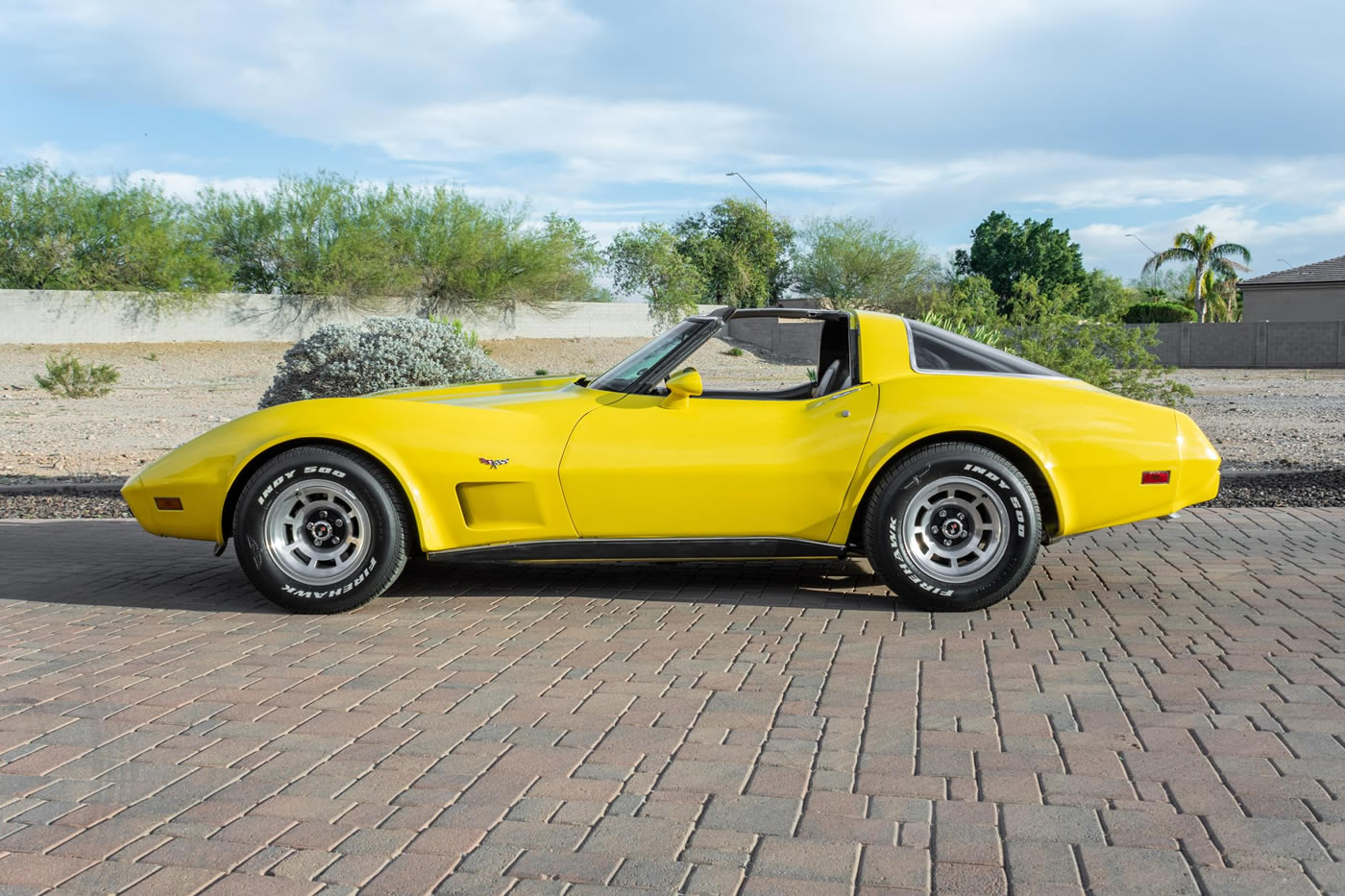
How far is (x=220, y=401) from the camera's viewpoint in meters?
25.0

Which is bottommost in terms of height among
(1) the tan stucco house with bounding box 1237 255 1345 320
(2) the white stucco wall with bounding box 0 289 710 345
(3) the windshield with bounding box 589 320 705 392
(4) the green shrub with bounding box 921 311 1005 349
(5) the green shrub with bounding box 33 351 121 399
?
(5) the green shrub with bounding box 33 351 121 399

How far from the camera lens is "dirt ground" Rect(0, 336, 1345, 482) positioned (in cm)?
1177

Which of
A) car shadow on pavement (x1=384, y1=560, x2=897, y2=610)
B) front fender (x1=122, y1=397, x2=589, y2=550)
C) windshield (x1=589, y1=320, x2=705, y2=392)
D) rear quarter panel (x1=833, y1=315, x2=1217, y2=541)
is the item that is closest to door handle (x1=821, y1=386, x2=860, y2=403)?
rear quarter panel (x1=833, y1=315, x2=1217, y2=541)

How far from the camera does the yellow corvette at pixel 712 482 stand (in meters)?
5.45

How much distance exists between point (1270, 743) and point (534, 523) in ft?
10.3

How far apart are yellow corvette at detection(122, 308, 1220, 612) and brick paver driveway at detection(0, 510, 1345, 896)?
0.30 metres

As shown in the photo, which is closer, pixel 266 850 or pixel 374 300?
pixel 266 850

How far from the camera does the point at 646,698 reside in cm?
419

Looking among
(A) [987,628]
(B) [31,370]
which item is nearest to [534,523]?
(A) [987,628]

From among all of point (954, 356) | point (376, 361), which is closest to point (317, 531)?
point (954, 356)

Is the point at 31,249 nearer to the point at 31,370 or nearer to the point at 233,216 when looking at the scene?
the point at 233,216

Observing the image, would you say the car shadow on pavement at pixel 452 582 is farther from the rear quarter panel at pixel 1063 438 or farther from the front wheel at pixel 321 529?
the rear quarter panel at pixel 1063 438

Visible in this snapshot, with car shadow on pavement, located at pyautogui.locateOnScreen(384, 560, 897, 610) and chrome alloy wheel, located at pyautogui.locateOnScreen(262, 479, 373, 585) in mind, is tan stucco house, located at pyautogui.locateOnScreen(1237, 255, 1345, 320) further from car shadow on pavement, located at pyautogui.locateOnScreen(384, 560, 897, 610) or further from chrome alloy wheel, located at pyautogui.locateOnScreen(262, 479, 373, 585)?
chrome alloy wheel, located at pyautogui.locateOnScreen(262, 479, 373, 585)

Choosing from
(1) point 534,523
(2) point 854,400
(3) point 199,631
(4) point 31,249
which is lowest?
(3) point 199,631
